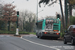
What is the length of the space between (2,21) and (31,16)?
27.7 m

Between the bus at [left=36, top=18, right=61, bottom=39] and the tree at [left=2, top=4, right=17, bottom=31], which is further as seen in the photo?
the tree at [left=2, top=4, right=17, bottom=31]

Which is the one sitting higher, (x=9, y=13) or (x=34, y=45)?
(x=9, y=13)

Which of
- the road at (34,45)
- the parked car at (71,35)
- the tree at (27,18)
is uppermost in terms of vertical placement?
the tree at (27,18)

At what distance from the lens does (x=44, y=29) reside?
3347 centimetres

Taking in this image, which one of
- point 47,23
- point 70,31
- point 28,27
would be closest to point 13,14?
point 28,27

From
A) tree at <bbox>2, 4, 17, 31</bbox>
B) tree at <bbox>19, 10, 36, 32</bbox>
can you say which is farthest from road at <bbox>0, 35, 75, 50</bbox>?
tree at <bbox>19, 10, 36, 32</bbox>

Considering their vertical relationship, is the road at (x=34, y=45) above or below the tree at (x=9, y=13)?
below

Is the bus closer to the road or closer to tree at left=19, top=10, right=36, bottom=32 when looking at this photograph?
the road

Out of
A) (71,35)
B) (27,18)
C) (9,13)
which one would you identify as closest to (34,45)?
(71,35)

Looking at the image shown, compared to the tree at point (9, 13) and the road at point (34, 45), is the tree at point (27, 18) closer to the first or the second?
the tree at point (9, 13)

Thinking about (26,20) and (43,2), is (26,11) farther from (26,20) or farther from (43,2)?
(43,2)

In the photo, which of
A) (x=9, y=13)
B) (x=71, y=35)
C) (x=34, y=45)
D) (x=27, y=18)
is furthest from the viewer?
(x=27, y=18)

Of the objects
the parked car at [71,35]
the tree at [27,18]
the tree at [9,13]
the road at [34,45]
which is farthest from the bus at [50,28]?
the tree at [27,18]

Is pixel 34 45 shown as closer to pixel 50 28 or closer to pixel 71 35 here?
pixel 71 35
